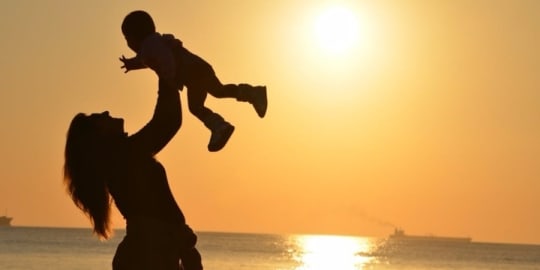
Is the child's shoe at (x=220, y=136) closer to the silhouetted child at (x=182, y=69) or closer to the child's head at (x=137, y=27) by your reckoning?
the silhouetted child at (x=182, y=69)

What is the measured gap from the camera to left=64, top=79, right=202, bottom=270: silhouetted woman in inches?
260

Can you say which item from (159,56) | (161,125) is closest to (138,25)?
(159,56)

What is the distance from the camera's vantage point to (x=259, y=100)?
25.0ft

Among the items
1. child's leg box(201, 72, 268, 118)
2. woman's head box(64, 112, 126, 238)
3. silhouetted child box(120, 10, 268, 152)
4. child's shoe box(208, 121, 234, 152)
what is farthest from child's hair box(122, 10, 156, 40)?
child's shoe box(208, 121, 234, 152)

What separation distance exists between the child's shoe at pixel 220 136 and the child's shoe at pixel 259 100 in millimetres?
355

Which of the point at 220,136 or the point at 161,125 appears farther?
the point at 220,136

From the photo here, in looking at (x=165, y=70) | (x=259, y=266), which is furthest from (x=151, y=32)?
(x=259, y=266)

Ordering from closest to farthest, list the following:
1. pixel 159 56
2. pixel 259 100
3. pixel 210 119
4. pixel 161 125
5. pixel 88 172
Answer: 1. pixel 161 125
2. pixel 159 56
3. pixel 88 172
4. pixel 210 119
5. pixel 259 100

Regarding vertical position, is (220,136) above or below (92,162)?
above

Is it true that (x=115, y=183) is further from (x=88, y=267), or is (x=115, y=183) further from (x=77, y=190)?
(x=88, y=267)

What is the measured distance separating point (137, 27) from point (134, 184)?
0.78 meters

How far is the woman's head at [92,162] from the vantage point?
6.70m

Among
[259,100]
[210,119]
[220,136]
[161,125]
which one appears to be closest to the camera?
[161,125]

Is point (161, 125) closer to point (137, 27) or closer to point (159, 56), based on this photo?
point (159, 56)
